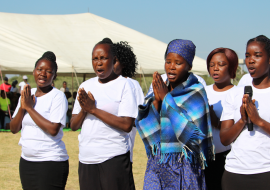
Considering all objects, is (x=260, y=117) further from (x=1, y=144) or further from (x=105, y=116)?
(x=1, y=144)

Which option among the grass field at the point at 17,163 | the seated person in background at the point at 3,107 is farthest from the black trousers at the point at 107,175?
the seated person in background at the point at 3,107

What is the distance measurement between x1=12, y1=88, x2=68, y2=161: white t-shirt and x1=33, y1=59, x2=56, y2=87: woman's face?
0.13 m

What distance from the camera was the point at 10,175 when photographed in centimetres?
636

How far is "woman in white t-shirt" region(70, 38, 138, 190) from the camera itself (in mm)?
2869

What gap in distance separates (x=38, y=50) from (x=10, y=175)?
24.3 feet

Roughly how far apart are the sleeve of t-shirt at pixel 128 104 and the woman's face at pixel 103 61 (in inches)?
8.3

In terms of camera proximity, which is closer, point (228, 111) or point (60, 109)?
A: point (228, 111)

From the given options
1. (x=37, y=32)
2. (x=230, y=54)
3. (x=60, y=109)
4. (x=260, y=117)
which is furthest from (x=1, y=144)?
(x=260, y=117)

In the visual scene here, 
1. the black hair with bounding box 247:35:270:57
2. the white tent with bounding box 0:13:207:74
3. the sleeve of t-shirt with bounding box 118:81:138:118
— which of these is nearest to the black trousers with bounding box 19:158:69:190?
the sleeve of t-shirt with bounding box 118:81:138:118

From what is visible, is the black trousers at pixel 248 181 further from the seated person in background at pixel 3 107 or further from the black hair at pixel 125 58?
the seated person in background at pixel 3 107

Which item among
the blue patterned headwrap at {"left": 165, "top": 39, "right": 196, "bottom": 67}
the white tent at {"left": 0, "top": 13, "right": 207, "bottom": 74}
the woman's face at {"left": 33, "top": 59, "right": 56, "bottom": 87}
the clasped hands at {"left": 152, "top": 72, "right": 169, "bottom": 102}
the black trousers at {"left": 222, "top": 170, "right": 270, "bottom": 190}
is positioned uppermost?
the white tent at {"left": 0, "top": 13, "right": 207, "bottom": 74}

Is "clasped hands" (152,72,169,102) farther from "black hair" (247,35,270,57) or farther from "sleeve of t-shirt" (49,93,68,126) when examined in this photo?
"sleeve of t-shirt" (49,93,68,126)

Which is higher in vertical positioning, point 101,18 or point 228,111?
point 101,18

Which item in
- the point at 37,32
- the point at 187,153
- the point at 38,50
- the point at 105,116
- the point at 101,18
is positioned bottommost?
the point at 187,153
